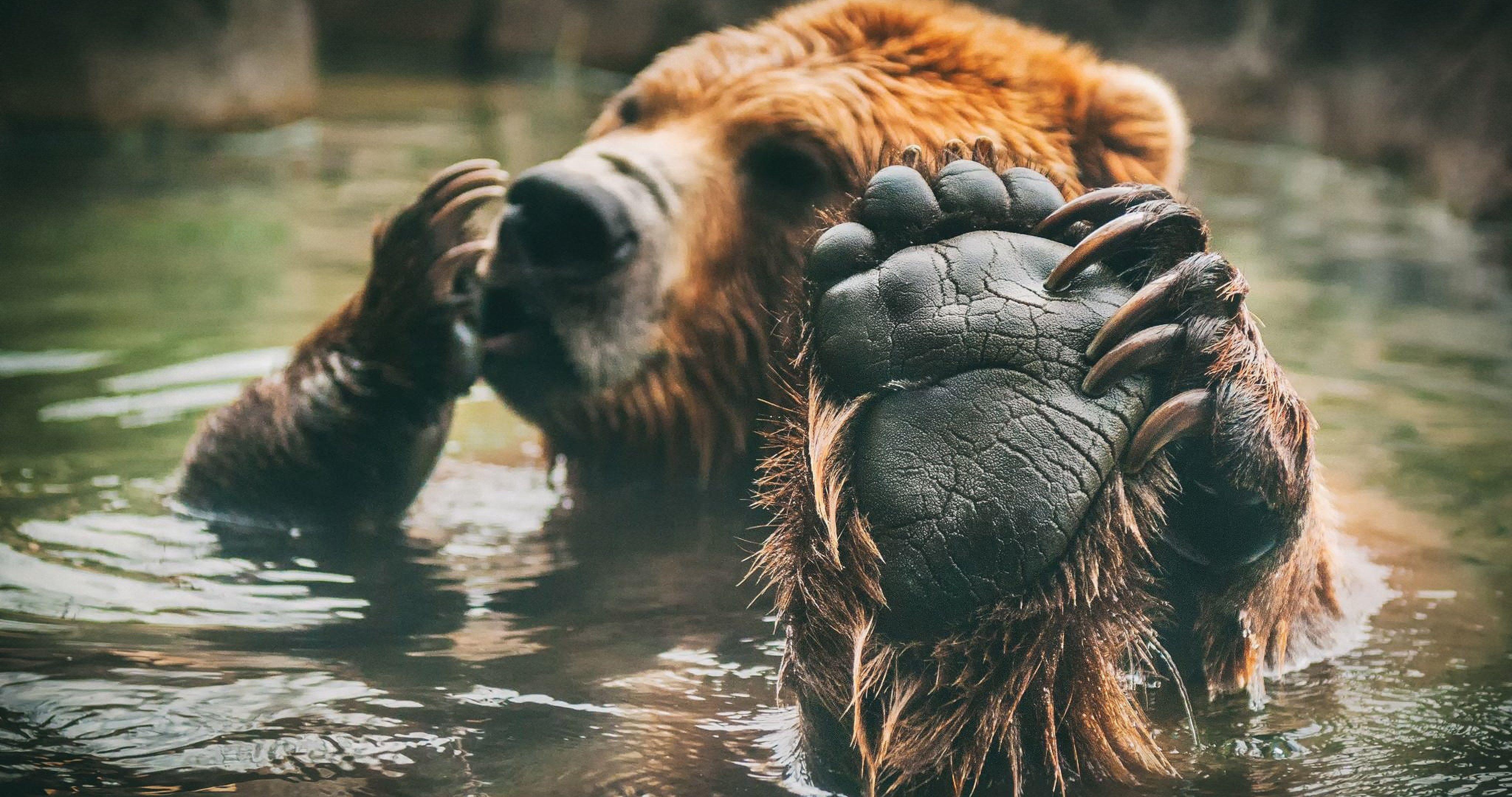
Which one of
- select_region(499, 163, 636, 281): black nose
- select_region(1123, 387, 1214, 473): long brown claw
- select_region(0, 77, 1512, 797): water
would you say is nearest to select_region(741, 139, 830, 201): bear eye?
select_region(499, 163, 636, 281): black nose

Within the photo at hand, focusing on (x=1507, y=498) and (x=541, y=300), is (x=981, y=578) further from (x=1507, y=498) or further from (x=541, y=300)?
(x=1507, y=498)

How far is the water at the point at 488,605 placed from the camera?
171 centimetres

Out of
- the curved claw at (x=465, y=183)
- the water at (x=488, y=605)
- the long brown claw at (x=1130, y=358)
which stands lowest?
the water at (x=488, y=605)

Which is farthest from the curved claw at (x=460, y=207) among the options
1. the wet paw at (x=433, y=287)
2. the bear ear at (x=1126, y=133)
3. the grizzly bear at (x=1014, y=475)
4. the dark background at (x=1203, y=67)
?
the dark background at (x=1203, y=67)

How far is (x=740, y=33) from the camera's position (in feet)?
9.71

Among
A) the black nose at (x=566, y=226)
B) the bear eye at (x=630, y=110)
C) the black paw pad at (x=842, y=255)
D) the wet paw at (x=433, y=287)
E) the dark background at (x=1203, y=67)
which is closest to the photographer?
the black paw pad at (x=842, y=255)

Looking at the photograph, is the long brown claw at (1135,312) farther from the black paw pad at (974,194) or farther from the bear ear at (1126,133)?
the bear ear at (1126,133)

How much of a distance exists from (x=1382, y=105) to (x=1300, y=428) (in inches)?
271

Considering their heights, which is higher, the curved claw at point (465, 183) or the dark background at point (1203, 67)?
the dark background at point (1203, 67)

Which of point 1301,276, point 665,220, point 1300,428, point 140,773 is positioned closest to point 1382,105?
point 1301,276

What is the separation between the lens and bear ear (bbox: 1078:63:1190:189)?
2.66 metres

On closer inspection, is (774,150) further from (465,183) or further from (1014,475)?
(1014,475)

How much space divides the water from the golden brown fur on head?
217 millimetres

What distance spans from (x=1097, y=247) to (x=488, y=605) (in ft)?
3.80
